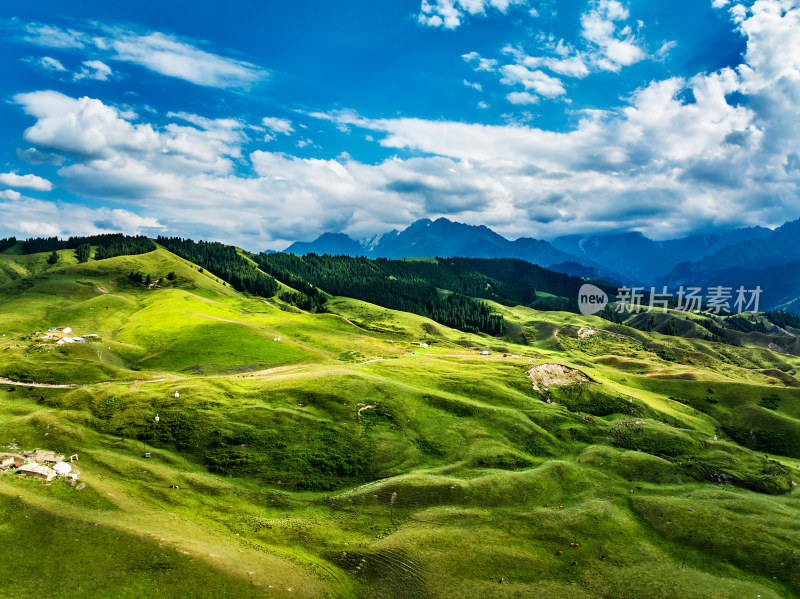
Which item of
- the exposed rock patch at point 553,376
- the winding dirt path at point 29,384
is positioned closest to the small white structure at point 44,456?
the winding dirt path at point 29,384

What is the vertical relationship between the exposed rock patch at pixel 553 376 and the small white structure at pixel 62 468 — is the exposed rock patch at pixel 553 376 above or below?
above

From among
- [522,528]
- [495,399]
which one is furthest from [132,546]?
[495,399]

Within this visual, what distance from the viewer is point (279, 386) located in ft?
270

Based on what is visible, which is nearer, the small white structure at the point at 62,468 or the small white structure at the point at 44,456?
the small white structure at the point at 62,468

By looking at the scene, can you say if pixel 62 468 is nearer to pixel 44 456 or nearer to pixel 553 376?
pixel 44 456

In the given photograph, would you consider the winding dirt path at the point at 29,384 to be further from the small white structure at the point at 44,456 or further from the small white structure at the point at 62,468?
the small white structure at the point at 62,468

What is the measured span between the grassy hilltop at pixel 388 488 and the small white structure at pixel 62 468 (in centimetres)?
190

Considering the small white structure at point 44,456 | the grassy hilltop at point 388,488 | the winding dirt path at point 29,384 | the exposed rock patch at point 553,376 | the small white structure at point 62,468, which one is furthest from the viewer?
the exposed rock patch at point 553,376

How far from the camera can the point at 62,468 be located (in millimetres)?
45562

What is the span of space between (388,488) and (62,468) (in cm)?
3524

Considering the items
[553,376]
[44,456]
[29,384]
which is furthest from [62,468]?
[553,376]

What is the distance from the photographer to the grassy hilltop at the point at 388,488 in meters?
36.9

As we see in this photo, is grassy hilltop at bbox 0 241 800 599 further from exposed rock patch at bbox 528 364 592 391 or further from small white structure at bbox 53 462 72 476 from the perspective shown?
Answer: small white structure at bbox 53 462 72 476

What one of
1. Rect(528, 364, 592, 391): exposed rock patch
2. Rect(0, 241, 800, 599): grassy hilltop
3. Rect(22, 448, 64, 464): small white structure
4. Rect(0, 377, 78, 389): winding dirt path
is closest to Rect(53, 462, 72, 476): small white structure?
Rect(0, 241, 800, 599): grassy hilltop
